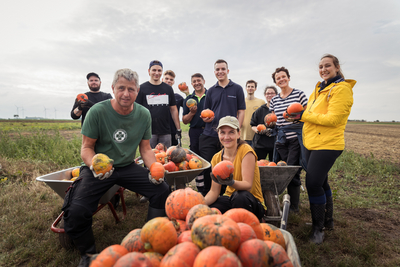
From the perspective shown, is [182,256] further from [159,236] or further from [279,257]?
[279,257]

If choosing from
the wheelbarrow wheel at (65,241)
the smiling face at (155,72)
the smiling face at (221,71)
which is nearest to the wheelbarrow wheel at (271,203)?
the smiling face at (221,71)

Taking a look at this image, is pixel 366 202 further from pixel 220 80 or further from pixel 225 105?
pixel 220 80

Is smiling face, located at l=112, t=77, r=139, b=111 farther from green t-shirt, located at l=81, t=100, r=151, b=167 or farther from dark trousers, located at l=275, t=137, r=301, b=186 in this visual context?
dark trousers, located at l=275, t=137, r=301, b=186

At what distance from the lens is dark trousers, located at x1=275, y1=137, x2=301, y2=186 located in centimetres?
421

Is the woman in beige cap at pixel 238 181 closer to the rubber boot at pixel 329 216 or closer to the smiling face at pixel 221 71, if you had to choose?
the rubber boot at pixel 329 216

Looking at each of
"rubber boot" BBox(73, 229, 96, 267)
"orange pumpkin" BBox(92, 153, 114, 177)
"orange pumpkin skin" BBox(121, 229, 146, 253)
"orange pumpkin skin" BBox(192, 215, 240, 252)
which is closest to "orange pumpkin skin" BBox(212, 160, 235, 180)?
"orange pumpkin skin" BBox(192, 215, 240, 252)

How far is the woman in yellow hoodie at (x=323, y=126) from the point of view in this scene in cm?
306

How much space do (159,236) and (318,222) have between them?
311 centimetres

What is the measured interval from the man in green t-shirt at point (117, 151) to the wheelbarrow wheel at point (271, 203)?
5.42 ft

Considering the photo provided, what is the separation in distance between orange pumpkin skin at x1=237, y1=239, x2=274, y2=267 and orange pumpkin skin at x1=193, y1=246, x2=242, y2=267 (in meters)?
0.14

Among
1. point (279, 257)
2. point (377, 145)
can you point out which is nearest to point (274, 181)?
point (279, 257)

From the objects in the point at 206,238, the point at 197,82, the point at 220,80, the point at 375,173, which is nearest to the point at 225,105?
the point at 220,80

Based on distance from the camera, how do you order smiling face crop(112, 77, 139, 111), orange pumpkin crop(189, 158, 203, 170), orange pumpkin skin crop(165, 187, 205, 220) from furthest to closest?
orange pumpkin crop(189, 158, 203, 170)
smiling face crop(112, 77, 139, 111)
orange pumpkin skin crop(165, 187, 205, 220)

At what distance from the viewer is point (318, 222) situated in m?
3.43
